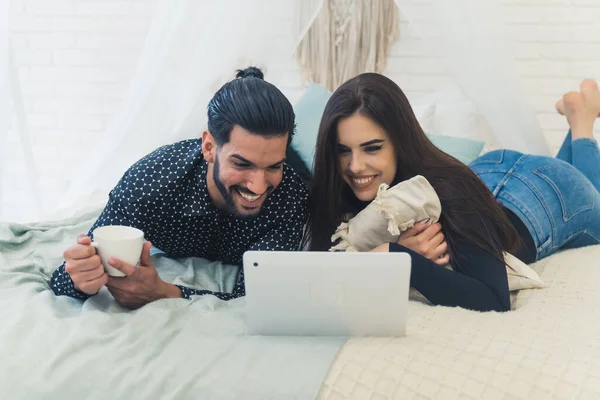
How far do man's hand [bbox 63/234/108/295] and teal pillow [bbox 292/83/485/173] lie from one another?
0.96 m

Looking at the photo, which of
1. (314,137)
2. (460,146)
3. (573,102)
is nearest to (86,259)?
(314,137)

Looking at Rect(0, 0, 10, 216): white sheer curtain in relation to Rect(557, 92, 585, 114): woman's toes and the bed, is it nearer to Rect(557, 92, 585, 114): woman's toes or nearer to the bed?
the bed

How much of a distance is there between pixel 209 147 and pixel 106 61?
1.80 m

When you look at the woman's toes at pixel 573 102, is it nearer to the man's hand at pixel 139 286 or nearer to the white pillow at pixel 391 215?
the white pillow at pixel 391 215

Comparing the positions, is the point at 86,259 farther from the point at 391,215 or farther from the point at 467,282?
the point at 467,282

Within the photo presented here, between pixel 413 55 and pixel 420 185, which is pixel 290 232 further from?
pixel 413 55

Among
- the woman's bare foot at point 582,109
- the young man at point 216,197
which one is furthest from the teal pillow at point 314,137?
the young man at point 216,197

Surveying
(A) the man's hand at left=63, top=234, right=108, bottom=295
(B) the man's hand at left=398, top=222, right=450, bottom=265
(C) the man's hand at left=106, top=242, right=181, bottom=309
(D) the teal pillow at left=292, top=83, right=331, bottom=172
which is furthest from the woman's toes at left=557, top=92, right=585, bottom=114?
(A) the man's hand at left=63, top=234, right=108, bottom=295

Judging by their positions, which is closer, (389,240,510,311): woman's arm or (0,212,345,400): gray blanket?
(0,212,345,400): gray blanket

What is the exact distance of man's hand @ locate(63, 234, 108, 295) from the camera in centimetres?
119

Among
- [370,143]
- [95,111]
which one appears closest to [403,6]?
[370,143]

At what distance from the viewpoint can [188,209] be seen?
5.08ft

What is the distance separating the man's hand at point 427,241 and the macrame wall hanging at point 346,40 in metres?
1.12

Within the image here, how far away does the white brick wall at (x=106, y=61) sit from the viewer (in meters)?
2.86
